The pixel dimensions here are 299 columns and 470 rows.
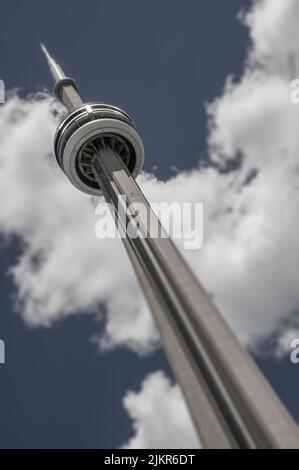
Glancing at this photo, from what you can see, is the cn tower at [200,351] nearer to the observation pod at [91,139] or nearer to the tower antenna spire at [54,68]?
the observation pod at [91,139]

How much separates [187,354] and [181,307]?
2292 mm

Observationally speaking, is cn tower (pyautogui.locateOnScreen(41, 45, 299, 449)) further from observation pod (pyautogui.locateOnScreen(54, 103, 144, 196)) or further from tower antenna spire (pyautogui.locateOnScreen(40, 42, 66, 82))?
tower antenna spire (pyautogui.locateOnScreen(40, 42, 66, 82))

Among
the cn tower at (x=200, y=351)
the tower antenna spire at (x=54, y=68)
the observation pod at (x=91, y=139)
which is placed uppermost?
the tower antenna spire at (x=54, y=68)

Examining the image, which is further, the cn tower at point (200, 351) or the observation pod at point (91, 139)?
the observation pod at point (91, 139)

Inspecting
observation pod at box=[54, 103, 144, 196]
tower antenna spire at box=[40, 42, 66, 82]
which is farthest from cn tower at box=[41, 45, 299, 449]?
tower antenna spire at box=[40, 42, 66, 82]

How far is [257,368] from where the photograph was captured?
1695 cm

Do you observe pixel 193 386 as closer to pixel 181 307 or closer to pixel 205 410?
pixel 205 410

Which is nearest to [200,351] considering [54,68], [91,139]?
[91,139]

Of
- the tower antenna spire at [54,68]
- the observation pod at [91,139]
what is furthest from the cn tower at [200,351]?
the tower antenna spire at [54,68]

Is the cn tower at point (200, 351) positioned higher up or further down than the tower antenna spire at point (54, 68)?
further down

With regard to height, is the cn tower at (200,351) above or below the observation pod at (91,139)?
below

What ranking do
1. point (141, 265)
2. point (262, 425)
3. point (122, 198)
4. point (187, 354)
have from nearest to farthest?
point (262, 425), point (187, 354), point (141, 265), point (122, 198)

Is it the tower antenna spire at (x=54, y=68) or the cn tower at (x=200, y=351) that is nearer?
the cn tower at (x=200, y=351)
